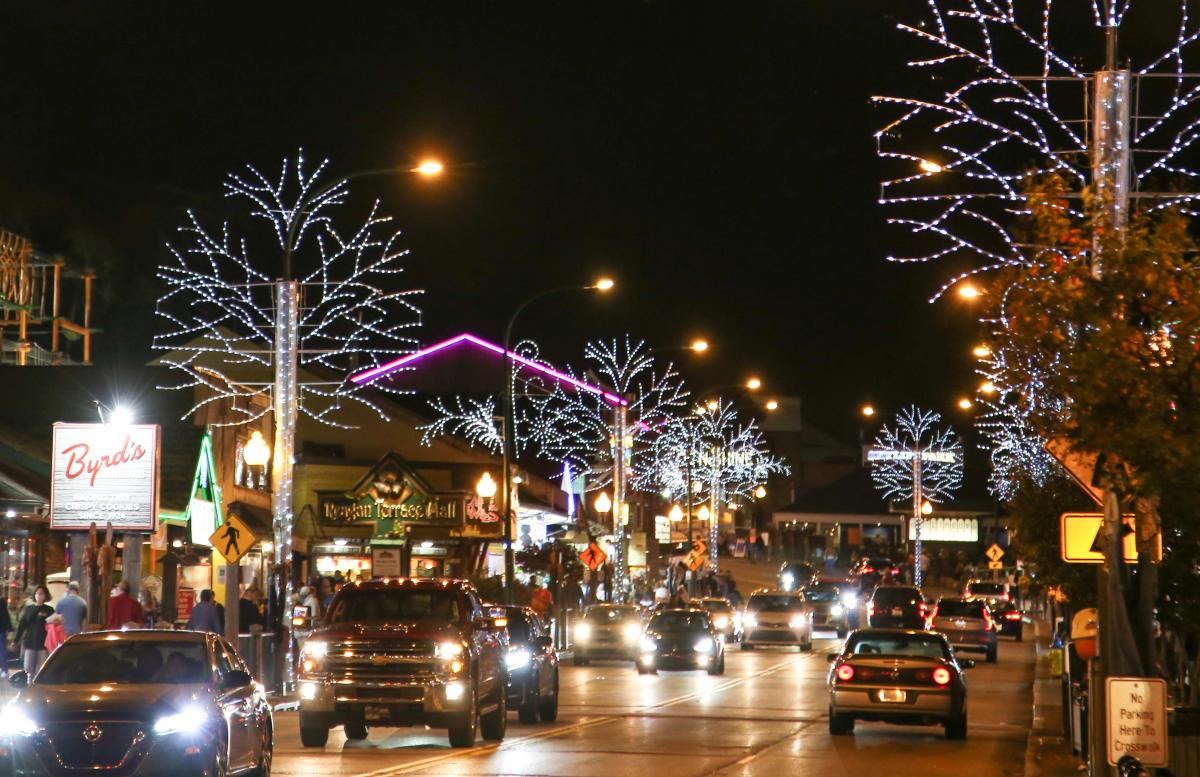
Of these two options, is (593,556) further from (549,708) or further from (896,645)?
(896,645)

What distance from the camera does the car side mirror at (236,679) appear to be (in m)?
14.7

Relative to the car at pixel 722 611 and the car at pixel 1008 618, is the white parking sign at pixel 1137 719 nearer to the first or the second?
the car at pixel 722 611

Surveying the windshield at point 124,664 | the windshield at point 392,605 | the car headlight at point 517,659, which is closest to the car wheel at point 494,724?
the windshield at point 392,605

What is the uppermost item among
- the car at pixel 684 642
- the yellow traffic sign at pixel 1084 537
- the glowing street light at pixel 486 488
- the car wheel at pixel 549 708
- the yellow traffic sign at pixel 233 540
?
the glowing street light at pixel 486 488

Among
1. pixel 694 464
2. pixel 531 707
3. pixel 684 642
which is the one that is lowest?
pixel 531 707

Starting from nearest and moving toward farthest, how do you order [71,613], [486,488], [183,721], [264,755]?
[183,721] → [264,755] → [71,613] → [486,488]

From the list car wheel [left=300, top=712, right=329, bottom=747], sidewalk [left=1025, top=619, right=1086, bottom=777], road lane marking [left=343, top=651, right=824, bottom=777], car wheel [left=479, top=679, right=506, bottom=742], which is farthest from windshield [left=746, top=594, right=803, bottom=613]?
car wheel [left=300, top=712, right=329, bottom=747]

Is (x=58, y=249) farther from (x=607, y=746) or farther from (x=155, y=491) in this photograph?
(x=607, y=746)

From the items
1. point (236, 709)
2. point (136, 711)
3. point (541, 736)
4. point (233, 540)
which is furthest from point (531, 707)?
point (136, 711)

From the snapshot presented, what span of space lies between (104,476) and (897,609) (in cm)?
2411

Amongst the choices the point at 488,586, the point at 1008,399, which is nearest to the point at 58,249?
the point at 488,586

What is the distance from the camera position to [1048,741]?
2139 centimetres

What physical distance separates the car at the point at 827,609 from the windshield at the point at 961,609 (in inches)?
484

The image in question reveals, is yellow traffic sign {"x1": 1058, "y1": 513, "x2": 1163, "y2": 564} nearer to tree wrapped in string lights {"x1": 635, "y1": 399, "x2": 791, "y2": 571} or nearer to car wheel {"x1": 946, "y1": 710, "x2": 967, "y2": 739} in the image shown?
car wheel {"x1": 946, "y1": 710, "x2": 967, "y2": 739}
